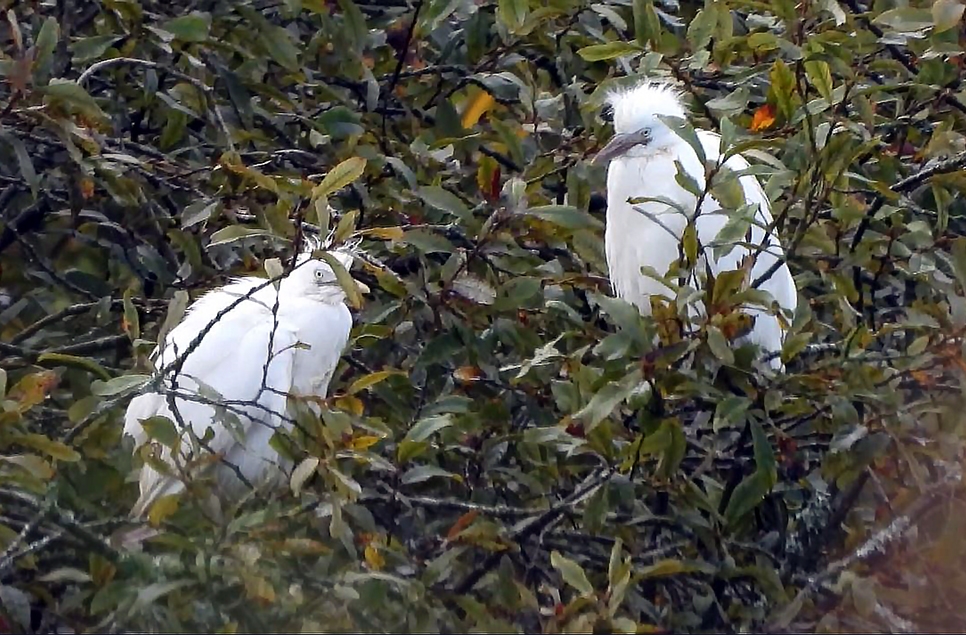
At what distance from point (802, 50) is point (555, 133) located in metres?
0.91

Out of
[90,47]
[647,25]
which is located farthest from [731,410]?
[90,47]

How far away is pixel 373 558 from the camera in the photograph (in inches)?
98.9

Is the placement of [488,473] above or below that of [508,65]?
below

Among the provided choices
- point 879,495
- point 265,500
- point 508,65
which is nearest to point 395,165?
point 508,65

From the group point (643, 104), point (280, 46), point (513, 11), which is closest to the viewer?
point (513, 11)

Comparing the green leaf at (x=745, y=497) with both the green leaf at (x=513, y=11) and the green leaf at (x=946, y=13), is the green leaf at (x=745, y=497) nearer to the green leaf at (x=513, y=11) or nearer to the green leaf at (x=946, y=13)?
the green leaf at (x=946, y=13)

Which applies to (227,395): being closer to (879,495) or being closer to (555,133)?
(555,133)

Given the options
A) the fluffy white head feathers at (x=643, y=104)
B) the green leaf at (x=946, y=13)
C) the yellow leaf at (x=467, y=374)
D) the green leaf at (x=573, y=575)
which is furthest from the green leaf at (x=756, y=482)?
the fluffy white head feathers at (x=643, y=104)

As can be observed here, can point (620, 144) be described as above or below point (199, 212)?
below

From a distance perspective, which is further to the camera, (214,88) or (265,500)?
(214,88)

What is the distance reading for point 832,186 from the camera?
2754 mm

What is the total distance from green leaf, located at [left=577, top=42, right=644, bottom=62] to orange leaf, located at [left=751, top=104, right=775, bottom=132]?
0.99 ft

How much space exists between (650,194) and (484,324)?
90 cm

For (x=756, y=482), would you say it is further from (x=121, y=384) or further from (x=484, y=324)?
(x=121, y=384)
